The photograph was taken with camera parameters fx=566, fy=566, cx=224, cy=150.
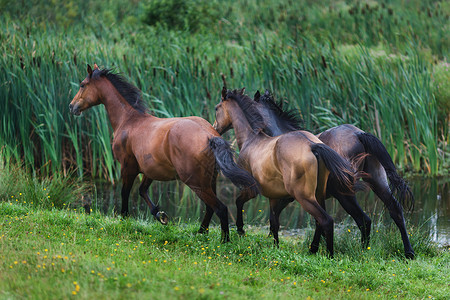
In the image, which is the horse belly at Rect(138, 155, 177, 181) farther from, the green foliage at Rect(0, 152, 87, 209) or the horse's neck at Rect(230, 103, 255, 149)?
the green foliage at Rect(0, 152, 87, 209)

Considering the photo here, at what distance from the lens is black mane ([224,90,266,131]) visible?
22.5 feet

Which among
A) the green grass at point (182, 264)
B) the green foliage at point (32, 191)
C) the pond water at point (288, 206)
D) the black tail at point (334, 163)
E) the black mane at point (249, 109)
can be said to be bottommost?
the pond water at point (288, 206)

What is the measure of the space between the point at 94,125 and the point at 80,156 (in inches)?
26.2

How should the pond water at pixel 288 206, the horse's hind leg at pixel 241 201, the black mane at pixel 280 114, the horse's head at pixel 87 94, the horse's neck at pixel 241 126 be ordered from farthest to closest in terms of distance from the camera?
the pond water at pixel 288 206
the horse's head at pixel 87 94
the black mane at pixel 280 114
the horse's neck at pixel 241 126
the horse's hind leg at pixel 241 201

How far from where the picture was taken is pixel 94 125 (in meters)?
10.5

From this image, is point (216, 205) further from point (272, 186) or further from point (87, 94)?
point (87, 94)

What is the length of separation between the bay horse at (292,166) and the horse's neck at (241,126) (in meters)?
0.01

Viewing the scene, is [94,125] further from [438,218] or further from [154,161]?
[438,218]

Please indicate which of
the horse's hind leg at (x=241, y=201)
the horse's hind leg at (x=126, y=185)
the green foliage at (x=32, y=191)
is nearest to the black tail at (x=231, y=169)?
the horse's hind leg at (x=241, y=201)

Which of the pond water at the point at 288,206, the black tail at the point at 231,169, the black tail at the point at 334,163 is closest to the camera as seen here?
the black tail at the point at 334,163

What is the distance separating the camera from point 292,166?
575cm

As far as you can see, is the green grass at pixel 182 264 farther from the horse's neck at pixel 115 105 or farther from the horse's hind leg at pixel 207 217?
the horse's neck at pixel 115 105

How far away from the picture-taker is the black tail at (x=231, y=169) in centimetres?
605

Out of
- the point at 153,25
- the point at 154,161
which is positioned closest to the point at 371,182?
the point at 154,161
